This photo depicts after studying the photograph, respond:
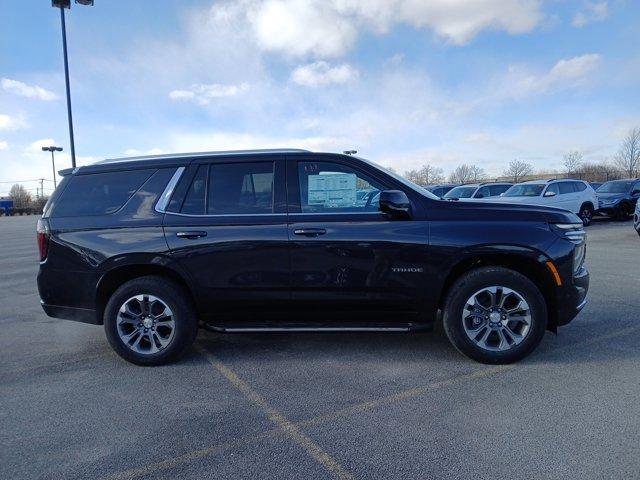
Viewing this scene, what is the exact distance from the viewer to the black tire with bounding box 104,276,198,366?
3.92 meters

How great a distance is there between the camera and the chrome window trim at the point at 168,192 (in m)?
3.97

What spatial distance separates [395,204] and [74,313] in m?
3.08

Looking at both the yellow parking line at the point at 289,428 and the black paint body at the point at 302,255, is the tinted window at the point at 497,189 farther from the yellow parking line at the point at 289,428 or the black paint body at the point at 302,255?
the yellow parking line at the point at 289,428

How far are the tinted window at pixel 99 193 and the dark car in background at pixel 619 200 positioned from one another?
19.4 metres

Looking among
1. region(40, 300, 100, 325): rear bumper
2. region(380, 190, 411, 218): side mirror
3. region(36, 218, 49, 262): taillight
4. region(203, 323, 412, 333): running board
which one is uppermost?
region(380, 190, 411, 218): side mirror

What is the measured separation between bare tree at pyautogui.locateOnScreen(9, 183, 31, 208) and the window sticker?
82290mm

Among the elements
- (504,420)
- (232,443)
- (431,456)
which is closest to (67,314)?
(232,443)

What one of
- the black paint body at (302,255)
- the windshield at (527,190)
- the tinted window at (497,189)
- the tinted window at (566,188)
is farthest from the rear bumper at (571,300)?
the tinted window at (497,189)

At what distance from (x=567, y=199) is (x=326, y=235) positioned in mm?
15848

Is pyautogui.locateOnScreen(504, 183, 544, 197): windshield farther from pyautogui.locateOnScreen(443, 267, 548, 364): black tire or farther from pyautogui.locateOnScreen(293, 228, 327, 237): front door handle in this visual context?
pyautogui.locateOnScreen(293, 228, 327, 237): front door handle

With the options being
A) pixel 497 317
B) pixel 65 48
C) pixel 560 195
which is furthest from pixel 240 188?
pixel 560 195

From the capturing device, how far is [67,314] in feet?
13.4

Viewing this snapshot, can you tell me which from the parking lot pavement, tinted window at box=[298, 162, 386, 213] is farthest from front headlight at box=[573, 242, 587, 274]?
tinted window at box=[298, 162, 386, 213]

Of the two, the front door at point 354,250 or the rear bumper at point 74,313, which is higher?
the front door at point 354,250
